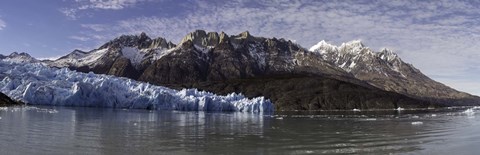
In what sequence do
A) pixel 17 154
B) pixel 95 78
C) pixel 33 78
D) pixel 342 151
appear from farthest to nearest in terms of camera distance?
pixel 95 78, pixel 33 78, pixel 342 151, pixel 17 154

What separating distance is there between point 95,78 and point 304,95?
101 meters

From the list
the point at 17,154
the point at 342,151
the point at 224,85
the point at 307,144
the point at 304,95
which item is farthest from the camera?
the point at 224,85

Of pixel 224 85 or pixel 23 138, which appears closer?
pixel 23 138

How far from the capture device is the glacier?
73.0m

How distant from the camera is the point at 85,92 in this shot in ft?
252

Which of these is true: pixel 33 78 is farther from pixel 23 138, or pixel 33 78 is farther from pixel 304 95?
pixel 304 95

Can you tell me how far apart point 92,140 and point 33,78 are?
6040cm

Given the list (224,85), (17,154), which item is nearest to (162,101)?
(17,154)

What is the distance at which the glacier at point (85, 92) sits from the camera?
2874 inches

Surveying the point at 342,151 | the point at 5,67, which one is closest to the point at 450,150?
the point at 342,151

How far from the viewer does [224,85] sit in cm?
18975

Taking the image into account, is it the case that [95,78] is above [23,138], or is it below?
above

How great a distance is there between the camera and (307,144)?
72.3 feet

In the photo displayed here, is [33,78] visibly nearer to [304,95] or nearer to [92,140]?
[92,140]
